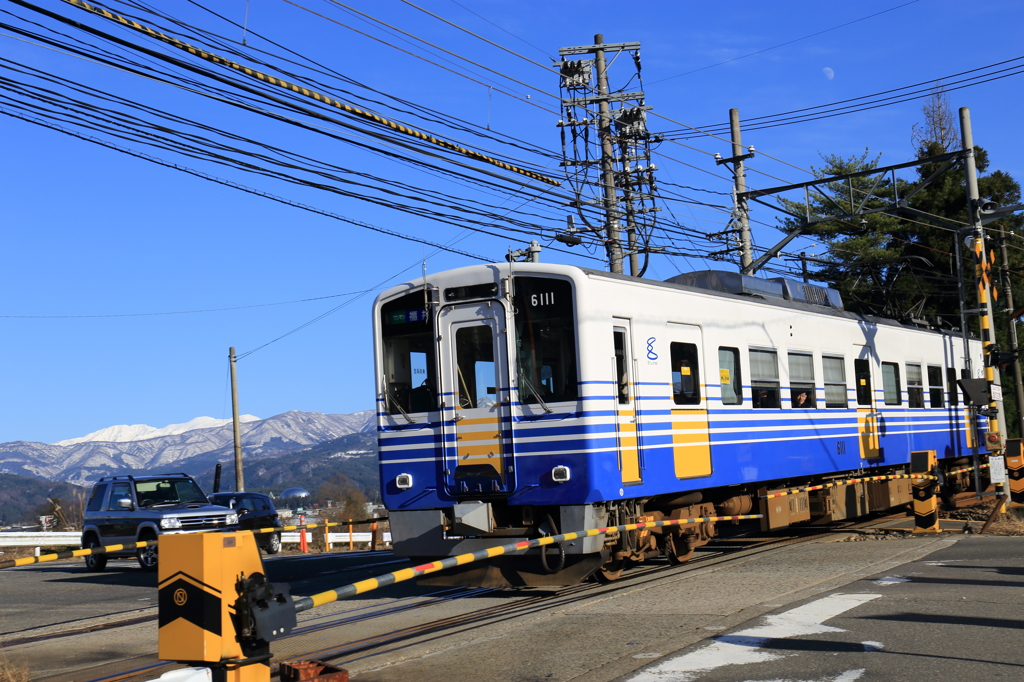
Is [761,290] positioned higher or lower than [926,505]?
higher

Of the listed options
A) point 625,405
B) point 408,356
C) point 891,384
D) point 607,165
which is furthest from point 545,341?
point 607,165

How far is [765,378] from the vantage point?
1338cm

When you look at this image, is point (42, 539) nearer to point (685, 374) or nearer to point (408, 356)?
point (408, 356)

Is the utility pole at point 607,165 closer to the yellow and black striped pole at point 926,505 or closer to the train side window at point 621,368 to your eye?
the yellow and black striped pole at point 926,505

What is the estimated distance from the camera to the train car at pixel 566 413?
1024 cm

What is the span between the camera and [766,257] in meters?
24.0

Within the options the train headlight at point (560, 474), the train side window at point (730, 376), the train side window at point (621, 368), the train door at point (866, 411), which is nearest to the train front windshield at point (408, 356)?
the train headlight at point (560, 474)

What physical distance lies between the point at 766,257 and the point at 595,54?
646 cm

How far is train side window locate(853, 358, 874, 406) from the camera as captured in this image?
631 inches

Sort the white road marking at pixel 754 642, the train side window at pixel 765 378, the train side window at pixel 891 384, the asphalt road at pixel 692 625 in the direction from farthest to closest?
the train side window at pixel 891 384 → the train side window at pixel 765 378 → the asphalt road at pixel 692 625 → the white road marking at pixel 754 642

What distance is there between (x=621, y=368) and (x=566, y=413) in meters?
0.94

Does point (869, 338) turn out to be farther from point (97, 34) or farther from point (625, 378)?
point (97, 34)

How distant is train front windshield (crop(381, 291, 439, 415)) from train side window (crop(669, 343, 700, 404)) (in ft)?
8.86

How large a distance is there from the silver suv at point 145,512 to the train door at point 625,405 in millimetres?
8679
